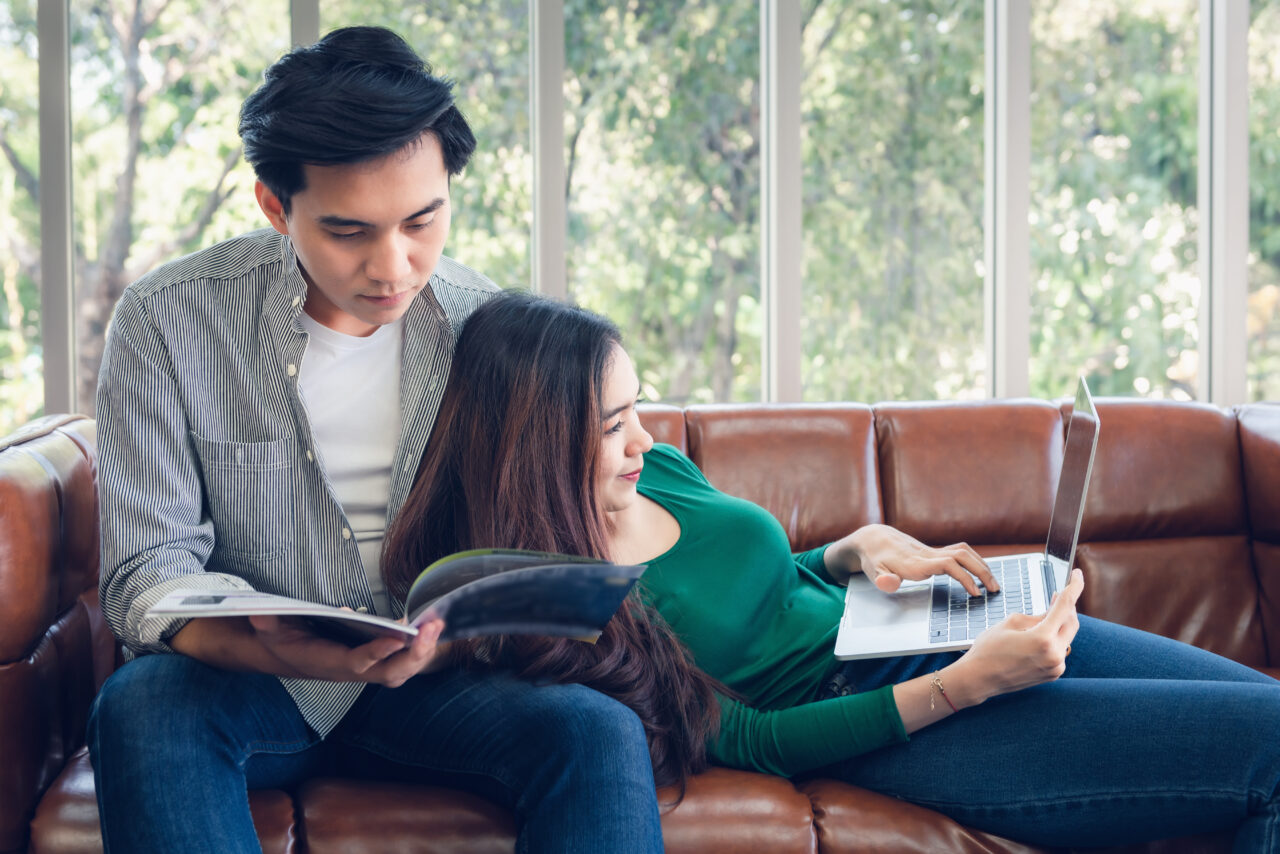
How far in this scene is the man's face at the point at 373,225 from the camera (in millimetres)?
1166

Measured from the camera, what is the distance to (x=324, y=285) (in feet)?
4.10

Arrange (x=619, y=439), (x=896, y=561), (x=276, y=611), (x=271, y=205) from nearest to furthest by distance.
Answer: (x=276, y=611) < (x=271, y=205) < (x=619, y=439) < (x=896, y=561)

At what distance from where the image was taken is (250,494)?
1295 mm

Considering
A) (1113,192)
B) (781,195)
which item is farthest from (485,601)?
(1113,192)

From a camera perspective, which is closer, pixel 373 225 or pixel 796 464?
pixel 373 225

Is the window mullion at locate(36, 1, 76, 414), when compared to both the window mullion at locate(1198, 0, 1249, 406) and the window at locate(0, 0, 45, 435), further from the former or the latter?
the window mullion at locate(1198, 0, 1249, 406)

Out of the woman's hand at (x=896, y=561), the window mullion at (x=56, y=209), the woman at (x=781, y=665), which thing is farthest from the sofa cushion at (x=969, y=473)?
the window mullion at (x=56, y=209)

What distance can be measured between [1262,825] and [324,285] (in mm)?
1293

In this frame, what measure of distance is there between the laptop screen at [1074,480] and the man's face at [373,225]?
2.83ft

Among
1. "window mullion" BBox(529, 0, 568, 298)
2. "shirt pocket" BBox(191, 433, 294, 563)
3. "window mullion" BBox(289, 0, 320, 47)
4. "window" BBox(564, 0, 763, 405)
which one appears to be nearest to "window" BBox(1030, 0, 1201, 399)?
"window" BBox(564, 0, 763, 405)

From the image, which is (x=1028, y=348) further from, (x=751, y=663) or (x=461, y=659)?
(x=461, y=659)

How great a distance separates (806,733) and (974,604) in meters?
0.32

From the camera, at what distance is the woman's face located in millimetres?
1354

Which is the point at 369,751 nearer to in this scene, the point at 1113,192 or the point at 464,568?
the point at 464,568
